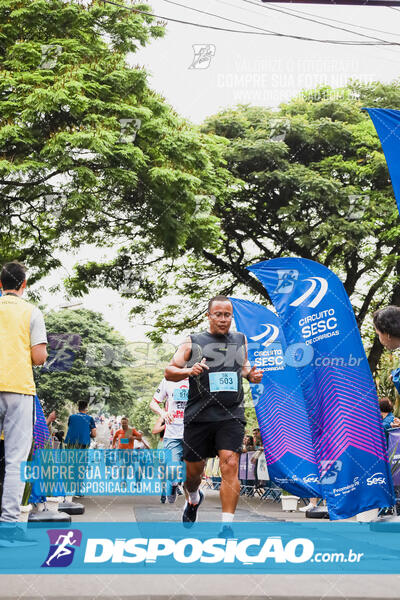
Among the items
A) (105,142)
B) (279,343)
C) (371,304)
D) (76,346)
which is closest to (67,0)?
(105,142)

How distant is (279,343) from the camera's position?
977 cm

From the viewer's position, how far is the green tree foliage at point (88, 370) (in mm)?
38312

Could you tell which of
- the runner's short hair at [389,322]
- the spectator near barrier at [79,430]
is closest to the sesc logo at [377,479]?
the runner's short hair at [389,322]

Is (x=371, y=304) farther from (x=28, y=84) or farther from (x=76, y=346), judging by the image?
(x=76, y=346)

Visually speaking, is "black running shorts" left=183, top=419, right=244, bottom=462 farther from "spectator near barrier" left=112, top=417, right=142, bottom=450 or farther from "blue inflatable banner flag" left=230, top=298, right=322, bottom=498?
"spectator near barrier" left=112, top=417, right=142, bottom=450

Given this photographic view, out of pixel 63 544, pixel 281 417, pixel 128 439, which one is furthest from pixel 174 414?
pixel 63 544

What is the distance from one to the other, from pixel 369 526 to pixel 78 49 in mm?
11069

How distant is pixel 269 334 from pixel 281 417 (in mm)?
1136

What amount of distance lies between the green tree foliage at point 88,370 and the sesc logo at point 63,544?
32.4 metres

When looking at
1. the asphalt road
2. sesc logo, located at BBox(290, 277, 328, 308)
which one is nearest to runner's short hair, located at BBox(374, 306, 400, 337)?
the asphalt road

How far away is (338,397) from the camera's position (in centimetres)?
690

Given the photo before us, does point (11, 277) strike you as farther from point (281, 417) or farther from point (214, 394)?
point (281, 417)

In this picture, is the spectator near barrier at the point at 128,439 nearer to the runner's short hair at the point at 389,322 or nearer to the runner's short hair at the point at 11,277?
the runner's short hair at the point at 11,277

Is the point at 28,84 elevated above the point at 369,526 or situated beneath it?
elevated above
